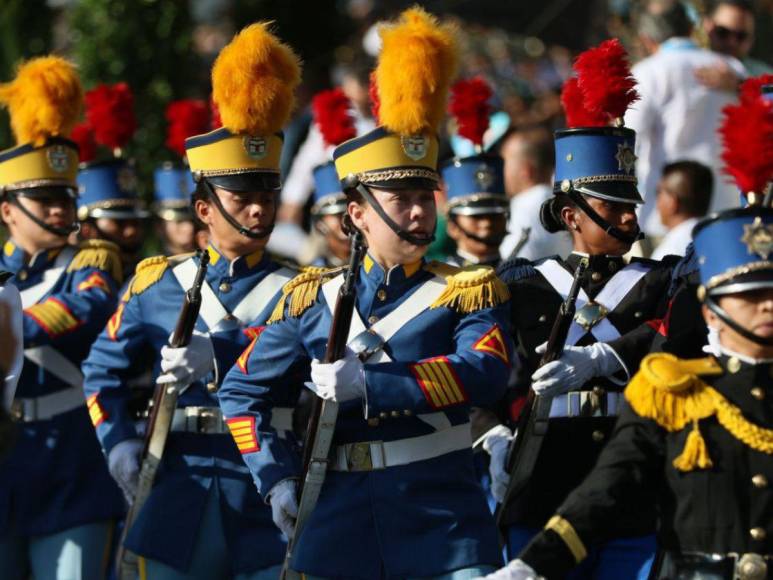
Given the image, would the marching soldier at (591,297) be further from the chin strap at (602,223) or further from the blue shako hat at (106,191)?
the blue shako hat at (106,191)

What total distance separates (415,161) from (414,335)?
2.21ft

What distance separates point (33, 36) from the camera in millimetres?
14055

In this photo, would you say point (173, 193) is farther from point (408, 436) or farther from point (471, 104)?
A: point (408, 436)

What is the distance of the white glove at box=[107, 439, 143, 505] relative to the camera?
7484mm

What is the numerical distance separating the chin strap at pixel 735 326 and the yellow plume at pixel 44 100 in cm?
450

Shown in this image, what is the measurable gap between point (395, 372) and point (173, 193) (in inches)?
228

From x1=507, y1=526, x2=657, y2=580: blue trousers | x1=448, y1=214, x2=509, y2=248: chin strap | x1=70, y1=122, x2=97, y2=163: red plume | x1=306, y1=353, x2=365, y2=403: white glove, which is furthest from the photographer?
x1=70, y1=122, x2=97, y2=163: red plume

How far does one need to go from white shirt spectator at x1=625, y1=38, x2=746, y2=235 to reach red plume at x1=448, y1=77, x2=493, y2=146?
6.30 feet

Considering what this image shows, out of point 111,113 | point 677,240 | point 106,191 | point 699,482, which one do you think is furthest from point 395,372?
point 106,191

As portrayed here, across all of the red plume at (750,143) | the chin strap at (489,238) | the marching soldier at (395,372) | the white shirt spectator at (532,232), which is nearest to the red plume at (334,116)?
the chin strap at (489,238)

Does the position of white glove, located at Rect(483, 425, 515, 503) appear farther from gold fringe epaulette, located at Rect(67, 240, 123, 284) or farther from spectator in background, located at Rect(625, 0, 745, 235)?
spectator in background, located at Rect(625, 0, 745, 235)

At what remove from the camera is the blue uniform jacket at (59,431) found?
27.2 ft

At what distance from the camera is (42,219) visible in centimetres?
873

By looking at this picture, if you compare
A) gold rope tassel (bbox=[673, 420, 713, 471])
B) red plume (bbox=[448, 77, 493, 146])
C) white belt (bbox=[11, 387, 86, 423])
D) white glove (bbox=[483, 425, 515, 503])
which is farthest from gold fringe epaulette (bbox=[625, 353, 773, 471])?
white belt (bbox=[11, 387, 86, 423])
